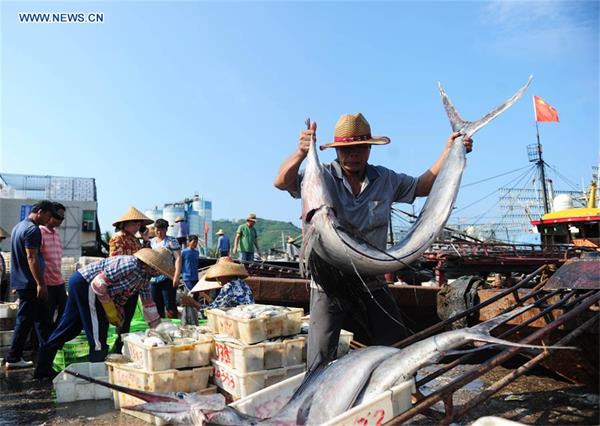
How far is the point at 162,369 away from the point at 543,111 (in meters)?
30.1

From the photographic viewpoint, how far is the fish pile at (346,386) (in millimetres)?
2627

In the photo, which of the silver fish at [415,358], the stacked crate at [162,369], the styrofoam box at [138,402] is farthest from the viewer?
the stacked crate at [162,369]

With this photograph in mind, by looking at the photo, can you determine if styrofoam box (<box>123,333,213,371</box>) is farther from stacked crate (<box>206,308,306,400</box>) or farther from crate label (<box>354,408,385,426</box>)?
crate label (<box>354,408,385,426</box>)

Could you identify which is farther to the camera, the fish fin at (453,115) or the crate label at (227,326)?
the crate label at (227,326)

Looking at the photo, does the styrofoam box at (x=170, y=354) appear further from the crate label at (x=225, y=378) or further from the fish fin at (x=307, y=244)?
the fish fin at (x=307, y=244)

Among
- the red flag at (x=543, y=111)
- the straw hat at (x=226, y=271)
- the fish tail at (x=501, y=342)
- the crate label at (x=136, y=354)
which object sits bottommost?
the crate label at (x=136, y=354)

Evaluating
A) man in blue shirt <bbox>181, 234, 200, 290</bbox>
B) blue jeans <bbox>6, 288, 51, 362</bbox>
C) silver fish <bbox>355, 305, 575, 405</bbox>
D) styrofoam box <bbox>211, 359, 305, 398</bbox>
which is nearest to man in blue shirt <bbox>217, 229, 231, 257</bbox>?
man in blue shirt <bbox>181, 234, 200, 290</bbox>

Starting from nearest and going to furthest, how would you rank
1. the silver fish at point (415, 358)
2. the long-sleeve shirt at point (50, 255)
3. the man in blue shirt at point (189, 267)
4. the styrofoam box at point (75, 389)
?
the silver fish at point (415, 358)
the styrofoam box at point (75, 389)
the long-sleeve shirt at point (50, 255)
the man in blue shirt at point (189, 267)

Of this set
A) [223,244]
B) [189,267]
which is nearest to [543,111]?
[223,244]

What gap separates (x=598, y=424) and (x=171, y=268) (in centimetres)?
403

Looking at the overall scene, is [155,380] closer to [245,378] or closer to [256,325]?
[245,378]

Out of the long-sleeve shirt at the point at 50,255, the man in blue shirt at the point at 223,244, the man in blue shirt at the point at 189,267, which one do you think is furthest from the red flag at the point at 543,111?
the long-sleeve shirt at the point at 50,255

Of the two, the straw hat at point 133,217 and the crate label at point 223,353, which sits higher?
the straw hat at point 133,217

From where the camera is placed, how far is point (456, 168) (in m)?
3.19
